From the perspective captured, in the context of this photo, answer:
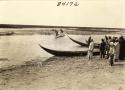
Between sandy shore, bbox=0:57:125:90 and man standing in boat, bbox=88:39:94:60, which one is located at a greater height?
man standing in boat, bbox=88:39:94:60

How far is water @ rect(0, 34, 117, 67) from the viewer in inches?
37.0

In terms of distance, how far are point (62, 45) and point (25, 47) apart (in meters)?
0.16

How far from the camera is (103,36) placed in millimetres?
960

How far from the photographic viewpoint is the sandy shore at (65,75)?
0.93 meters

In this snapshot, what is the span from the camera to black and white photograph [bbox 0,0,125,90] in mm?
937

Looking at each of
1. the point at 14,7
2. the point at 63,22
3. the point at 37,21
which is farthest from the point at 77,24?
the point at 14,7

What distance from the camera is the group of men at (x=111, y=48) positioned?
95 cm

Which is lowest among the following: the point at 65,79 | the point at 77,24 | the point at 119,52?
the point at 65,79

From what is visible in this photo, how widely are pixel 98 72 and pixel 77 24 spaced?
22 cm

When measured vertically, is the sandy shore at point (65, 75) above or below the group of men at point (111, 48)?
below

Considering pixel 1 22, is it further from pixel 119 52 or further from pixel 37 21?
pixel 119 52

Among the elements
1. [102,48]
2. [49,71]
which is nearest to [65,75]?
[49,71]

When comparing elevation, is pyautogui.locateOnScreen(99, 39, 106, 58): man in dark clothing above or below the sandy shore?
above

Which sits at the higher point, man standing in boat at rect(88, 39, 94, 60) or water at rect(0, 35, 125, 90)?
man standing in boat at rect(88, 39, 94, 60)
